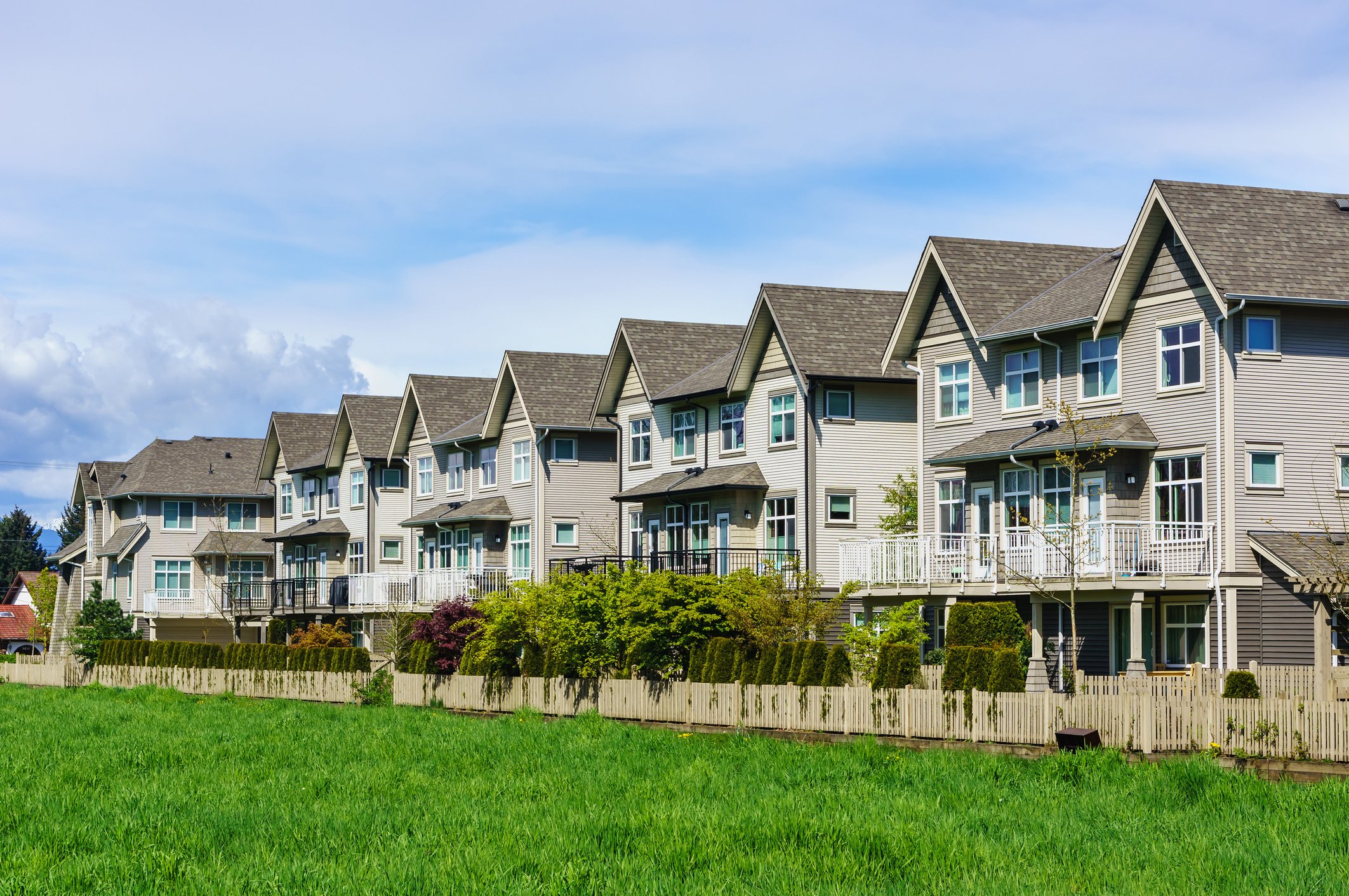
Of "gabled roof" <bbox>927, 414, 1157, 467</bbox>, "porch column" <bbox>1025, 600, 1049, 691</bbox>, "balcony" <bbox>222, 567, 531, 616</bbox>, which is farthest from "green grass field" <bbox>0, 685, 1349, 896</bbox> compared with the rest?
"balcony" <bbox>222, 567, 531, 616</bbox>

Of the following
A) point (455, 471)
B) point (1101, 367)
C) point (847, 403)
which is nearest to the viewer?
point (1101, 367)

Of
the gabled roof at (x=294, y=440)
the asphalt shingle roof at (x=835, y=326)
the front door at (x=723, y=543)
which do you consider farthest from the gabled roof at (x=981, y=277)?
the gabled roof at (x=294, y=440)

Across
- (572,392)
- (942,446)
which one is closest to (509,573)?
(572,392)

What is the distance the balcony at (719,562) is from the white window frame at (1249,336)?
518 inches

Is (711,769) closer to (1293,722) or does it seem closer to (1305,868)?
(1293,722)

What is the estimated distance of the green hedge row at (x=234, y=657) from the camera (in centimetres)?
5038

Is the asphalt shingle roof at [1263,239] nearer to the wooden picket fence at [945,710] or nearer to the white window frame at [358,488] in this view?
the wooden picket fence at [945,710]

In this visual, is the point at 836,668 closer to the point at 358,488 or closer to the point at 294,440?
the point at 358,488

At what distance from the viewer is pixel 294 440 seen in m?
78.0

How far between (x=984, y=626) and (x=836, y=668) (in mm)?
5321

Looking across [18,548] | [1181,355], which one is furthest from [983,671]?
[18,548]

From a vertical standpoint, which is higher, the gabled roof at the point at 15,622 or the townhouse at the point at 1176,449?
the townhouse at the point at 1176,449

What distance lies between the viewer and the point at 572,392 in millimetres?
58875

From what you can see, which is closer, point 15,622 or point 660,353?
point 660,353
